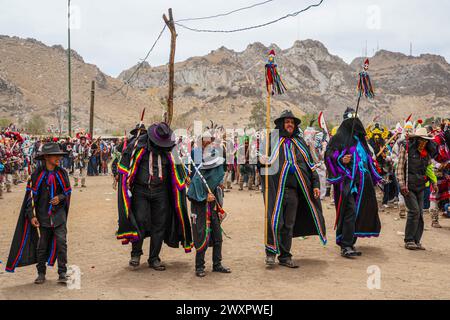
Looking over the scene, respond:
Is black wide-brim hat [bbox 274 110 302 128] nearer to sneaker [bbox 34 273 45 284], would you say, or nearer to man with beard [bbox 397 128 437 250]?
man with beard [bbox 397 128 437 250]

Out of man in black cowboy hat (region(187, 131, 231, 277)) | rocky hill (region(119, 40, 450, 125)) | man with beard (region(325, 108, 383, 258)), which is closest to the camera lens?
man in black cowboy hat (region(187, 131, 231, 277))

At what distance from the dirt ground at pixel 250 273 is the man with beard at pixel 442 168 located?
1.48ft

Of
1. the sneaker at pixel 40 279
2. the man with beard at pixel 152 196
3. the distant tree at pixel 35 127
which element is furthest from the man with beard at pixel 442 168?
the distant tree at pixel 35 127

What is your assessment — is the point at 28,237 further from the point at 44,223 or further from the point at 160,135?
the point at 160,135

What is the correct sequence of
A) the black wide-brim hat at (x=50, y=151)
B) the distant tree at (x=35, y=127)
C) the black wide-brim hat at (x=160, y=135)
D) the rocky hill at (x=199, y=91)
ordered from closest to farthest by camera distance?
1. the black wide-brim hat at (x=50, y=151)
2. the black wide-brim hat at (x=160, y=135)
3. the distant tree at (x=35, y=127)
4. the rocky hill at (x=199, y=91)

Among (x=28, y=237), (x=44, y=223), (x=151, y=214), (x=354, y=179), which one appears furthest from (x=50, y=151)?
(x=354, y=179)

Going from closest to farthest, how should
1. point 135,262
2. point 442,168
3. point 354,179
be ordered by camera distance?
point 135,262 < point 354,179 < point 442,168

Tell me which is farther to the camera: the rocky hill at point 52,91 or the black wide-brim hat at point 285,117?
the rocky hill at point 52,91

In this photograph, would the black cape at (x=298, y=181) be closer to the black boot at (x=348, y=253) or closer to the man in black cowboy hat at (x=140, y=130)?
the black boot at (x=348, y=253)

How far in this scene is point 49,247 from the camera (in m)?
7.01

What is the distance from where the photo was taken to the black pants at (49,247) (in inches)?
271

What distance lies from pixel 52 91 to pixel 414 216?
111 metres

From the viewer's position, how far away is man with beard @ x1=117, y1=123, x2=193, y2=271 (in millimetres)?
7684

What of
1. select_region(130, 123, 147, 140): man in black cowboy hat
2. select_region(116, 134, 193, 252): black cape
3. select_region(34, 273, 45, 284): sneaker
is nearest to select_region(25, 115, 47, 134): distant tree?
select_region(130, 123, 147, 140): man in black cowboy hat
